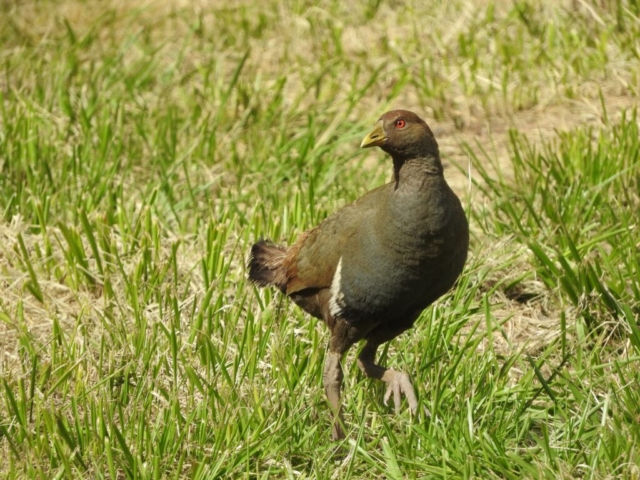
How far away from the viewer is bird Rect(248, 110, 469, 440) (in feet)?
12.8

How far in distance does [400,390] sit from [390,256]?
0.57 metres

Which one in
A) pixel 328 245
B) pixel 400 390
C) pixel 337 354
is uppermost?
pixel 328 245

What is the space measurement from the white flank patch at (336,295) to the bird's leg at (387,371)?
21cm

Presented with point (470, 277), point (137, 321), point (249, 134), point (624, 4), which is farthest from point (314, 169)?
point (624, 4)

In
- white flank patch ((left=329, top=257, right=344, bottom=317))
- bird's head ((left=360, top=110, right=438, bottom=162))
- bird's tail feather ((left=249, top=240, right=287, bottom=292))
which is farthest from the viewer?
bird's tail feather ((left=249, top=240, right=287, bottom=292))

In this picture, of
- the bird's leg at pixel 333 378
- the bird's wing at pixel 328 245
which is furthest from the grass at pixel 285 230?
the bird's wing at pixel 328 245

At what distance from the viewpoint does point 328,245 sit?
432 centimetres

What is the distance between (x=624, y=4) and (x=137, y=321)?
4.05m

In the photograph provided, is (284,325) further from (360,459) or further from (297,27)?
(297,27)

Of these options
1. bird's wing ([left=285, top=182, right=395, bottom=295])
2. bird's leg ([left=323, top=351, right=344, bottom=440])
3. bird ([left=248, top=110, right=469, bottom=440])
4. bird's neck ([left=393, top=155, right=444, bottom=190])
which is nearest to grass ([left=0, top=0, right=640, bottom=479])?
bird's leg ([left=323, top=351, right=344, bottom=440])

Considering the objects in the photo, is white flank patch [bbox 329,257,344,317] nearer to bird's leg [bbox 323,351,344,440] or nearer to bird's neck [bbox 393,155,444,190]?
bird's leg [bbox 323,351,344,440]

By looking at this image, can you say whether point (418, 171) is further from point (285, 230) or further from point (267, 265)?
point (285, 230)

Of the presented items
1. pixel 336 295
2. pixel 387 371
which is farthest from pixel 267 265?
pixel 387 371

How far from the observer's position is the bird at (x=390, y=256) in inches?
154
